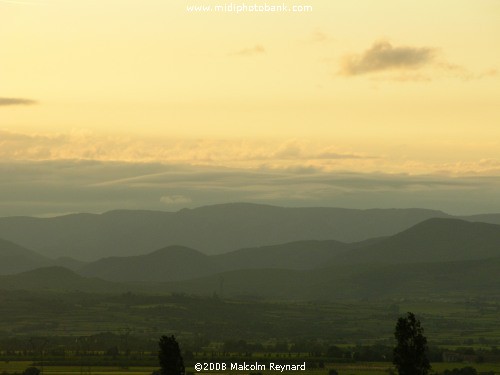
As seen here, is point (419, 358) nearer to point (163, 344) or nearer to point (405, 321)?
point (405, 321)

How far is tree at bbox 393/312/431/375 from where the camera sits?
144000 millimetres

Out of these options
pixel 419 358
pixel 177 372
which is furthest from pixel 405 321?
pixel 177 372

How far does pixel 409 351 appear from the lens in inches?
5689

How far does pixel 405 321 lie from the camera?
145250 millimetres

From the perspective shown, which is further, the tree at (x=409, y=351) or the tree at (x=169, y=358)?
the tree at (x=169, y=358)

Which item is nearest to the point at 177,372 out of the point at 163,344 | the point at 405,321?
the point at 163,344

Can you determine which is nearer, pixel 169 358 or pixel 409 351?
pixel 409 351

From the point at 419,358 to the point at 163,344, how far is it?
115 ft

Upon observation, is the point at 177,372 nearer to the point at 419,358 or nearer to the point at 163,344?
the point at 163,344

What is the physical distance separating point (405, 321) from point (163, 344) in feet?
110

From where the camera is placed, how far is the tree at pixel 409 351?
14400 centimetres

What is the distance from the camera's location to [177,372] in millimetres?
146250

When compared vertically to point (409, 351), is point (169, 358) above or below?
below

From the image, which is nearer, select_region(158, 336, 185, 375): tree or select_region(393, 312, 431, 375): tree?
select_region(393, 312, 431, 375): tree
